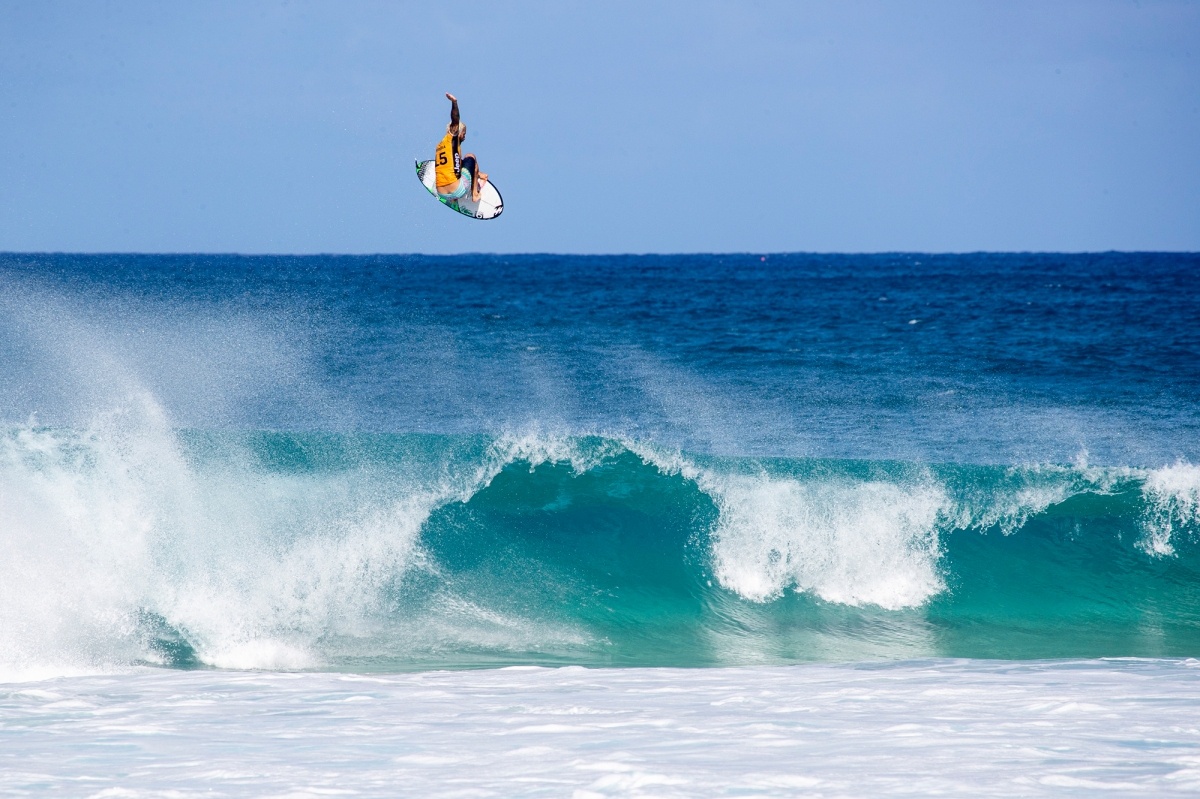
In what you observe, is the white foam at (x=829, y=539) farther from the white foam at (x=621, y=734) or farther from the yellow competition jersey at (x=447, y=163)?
the yellow competition jersey at (x=447, y=163)

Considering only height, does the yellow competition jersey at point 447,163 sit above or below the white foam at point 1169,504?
above

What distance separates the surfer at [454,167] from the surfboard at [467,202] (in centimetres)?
8

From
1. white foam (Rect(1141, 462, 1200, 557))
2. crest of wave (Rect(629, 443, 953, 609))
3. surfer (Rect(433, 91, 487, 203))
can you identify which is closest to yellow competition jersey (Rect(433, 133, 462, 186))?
surfer (Rect(433, 91, 487, 203))

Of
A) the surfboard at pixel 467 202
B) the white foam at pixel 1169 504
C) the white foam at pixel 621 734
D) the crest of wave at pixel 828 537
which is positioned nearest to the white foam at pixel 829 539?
the crest of wave at pixel 828 537

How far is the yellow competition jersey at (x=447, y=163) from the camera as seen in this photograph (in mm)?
10070

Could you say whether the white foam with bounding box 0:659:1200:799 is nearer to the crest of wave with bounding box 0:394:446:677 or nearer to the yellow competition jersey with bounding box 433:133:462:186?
the crest of wave with bounding box 0:394:446:677

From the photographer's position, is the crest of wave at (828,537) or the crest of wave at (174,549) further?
the crest of wave at (828,537)

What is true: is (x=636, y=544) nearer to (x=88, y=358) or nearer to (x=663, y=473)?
(x=663, y=473)

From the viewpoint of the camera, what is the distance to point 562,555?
11.1m

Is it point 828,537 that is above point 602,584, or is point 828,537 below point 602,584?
above

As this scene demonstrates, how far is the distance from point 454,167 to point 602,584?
13.7ft

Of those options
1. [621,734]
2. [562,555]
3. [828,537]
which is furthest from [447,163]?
[621,734]

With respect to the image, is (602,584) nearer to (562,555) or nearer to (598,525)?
(562,555)

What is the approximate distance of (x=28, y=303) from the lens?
5306 cm
